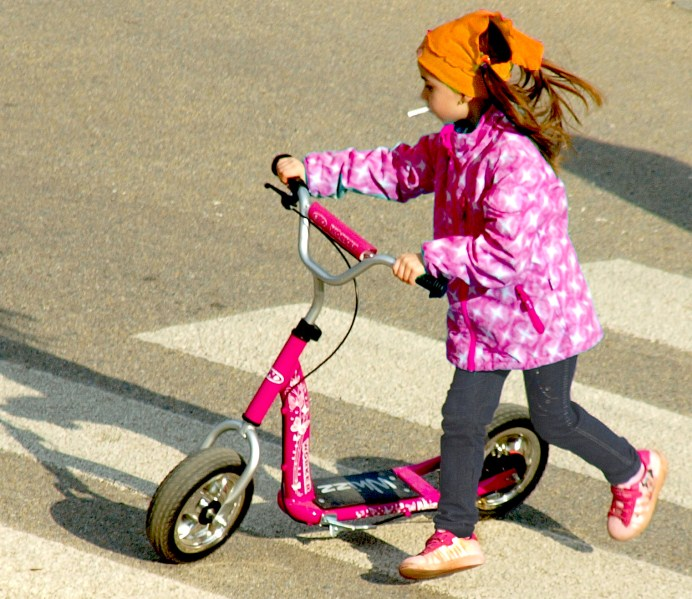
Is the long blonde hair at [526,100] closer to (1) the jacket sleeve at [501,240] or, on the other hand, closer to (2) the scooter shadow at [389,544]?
(1) the jacket sleeve at [501,240]

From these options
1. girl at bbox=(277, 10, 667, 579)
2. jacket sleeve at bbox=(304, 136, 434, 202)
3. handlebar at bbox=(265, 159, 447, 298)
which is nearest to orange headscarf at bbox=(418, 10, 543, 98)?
girl at bbox=(277, 10, 667, 579)

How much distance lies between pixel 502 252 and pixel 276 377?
888 mm

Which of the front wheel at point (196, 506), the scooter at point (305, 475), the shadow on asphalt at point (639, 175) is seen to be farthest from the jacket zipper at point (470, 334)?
the shadow on asphalt at point (639, 175)

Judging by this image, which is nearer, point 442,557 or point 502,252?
point 502,252

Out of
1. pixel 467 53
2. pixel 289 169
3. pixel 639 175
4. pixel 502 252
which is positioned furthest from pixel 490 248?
pixel 639 175

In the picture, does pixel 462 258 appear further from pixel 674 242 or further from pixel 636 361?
pixel 674 242

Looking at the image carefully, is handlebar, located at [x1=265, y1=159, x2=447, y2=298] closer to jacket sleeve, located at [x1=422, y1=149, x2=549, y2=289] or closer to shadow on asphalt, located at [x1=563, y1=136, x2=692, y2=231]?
jacket sleeve, located at [x1=422, y1=149, x2=549, y2=289]

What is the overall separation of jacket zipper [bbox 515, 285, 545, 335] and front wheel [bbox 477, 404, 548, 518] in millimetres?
698

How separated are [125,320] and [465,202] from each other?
104 inches

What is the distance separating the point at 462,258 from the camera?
4.09 metres

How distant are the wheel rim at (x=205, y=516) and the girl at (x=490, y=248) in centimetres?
63

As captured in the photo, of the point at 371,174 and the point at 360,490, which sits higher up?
the point at 371,174

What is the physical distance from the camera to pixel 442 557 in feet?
14.6

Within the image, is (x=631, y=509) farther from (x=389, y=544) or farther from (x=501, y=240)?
(x=501, y=240)
